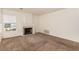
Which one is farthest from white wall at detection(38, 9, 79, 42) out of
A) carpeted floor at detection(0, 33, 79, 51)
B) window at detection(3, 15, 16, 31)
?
window at detection(3, 15, 16, 31)

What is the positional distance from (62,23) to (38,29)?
1.35 meters

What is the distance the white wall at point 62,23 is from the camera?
269 cm

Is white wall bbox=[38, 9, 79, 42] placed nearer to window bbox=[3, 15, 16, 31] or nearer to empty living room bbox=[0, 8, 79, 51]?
empty living room bbox=[0, 8, 79, 51]

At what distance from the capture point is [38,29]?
8.60ft

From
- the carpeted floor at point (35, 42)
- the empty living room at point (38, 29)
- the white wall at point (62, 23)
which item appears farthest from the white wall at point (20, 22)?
the white wall at point (62, 23)

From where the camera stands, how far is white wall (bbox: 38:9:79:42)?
8.84 feet

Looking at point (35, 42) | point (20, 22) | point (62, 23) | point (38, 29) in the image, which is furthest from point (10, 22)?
point (62, 23)

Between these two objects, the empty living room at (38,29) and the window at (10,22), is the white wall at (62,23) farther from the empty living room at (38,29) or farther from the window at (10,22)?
the window at (10,22)

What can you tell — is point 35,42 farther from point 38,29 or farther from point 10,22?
point 10,22

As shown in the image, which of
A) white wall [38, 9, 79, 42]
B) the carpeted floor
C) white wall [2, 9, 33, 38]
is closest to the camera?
white wall [2, 9, 33, 38]
